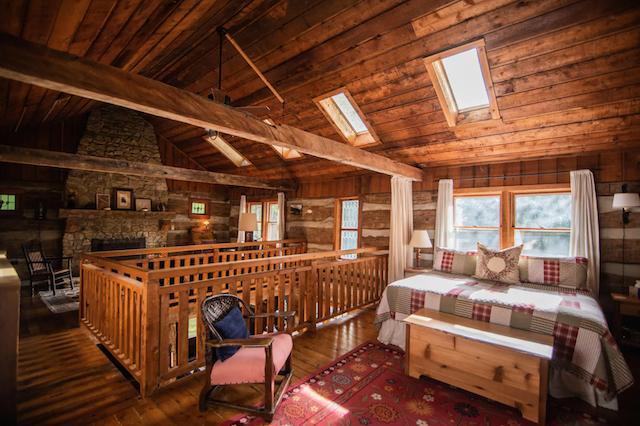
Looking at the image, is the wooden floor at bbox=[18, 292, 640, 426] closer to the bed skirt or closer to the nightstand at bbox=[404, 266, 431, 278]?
the bed skirt

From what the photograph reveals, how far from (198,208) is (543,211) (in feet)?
28.1

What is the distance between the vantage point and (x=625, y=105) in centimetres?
334

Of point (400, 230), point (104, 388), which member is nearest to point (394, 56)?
point (400, 230)

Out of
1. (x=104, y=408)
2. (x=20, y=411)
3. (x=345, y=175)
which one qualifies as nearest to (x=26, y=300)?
(x=20, y=411)

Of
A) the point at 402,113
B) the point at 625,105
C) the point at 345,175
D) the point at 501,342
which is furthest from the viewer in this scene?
the point at 345,175

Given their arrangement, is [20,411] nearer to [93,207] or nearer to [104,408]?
[104,408]

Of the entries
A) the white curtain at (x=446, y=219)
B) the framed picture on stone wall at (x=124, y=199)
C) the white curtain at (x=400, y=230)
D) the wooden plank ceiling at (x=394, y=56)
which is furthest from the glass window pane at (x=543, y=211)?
the framed picture on stone wall at (x=124, y=199)

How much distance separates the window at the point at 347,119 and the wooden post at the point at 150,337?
349 cm

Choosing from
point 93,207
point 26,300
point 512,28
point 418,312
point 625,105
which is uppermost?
point 512,28

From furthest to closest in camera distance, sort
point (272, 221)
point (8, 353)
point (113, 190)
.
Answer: point (272, 221) < point (113, 190) < point (8, 353)

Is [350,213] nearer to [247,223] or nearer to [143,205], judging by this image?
[247,223]

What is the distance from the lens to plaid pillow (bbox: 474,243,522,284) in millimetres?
3779

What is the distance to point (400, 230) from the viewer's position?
5273 millimetres

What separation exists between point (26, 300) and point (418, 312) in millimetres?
6542
